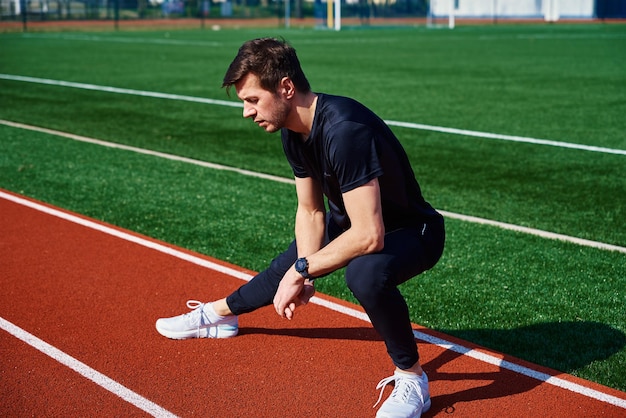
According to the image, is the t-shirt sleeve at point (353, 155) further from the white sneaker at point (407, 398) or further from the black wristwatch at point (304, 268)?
the white sneaker at point (407, 398)

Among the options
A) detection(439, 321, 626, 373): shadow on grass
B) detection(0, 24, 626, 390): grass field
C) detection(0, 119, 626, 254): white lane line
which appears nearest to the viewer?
detection(439, 321, 626, 373): shadow on grass

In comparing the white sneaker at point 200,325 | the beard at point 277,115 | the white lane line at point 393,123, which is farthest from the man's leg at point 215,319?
the white lane line at point 393,123

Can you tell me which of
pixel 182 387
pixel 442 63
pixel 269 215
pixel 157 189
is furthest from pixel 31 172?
pixel 442 63

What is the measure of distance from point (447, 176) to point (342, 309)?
4.23 m

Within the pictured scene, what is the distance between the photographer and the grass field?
5.55m

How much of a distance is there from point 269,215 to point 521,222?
2269 millimetres

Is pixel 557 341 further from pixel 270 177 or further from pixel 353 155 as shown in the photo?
pixel 270 177

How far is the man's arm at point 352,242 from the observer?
3742 mm

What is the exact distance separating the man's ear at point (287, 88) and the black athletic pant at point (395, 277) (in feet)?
2.64

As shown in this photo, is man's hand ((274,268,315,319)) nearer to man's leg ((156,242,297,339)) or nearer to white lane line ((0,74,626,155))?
man's leg ((156,242,297,339))

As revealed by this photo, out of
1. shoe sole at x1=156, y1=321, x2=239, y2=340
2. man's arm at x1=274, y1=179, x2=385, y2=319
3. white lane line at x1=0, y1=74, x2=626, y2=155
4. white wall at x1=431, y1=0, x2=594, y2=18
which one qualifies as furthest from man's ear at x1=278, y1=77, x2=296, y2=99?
white wall at x1=431, y1=0, x2=594, y2=18

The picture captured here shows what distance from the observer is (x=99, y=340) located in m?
5.04

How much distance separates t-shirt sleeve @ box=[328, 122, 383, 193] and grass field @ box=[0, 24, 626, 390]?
177 centimetres

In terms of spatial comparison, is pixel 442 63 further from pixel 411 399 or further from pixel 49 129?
pixel 411 399
